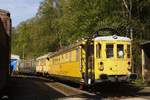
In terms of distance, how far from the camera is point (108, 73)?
23828mm

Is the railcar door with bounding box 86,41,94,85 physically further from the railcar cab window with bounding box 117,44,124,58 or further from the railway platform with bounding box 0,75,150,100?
the railcar cab window with bounding box 117,44,124,58

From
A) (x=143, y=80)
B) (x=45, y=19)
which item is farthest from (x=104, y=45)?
(x=45, y=19)

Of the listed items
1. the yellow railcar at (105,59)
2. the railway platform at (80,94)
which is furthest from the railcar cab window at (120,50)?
the railway platform at (80,94)

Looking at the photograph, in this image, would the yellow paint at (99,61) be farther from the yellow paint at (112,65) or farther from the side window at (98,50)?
the side window at (98,50)

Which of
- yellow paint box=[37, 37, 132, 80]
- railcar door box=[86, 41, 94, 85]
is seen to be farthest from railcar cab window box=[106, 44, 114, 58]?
railcar door box=[86, 41, 94, 85]

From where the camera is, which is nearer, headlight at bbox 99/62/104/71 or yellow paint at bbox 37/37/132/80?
headlight at bbox 99/62/104/71

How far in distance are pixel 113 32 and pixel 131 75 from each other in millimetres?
4773

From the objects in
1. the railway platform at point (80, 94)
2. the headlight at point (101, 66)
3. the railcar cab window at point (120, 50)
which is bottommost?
the railway platform at point (80, 94)

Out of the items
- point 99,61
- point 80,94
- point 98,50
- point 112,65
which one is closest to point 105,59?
point 99,61

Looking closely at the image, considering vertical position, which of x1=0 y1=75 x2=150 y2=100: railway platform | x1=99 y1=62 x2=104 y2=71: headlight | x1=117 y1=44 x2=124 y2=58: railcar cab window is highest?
x1=117 y1=44 x2=124 y2=58: railcar cab window

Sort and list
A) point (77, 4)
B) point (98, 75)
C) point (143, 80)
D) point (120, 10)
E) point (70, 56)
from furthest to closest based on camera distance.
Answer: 1. point (77, 4)
2. point (120, 10)
3. point (143, 80)
4. point (70, 56)
5. point (98, 75)

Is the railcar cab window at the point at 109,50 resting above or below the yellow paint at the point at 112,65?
above

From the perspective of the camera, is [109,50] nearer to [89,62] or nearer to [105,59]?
[105,59]

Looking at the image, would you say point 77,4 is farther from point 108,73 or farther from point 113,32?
point 108,73
